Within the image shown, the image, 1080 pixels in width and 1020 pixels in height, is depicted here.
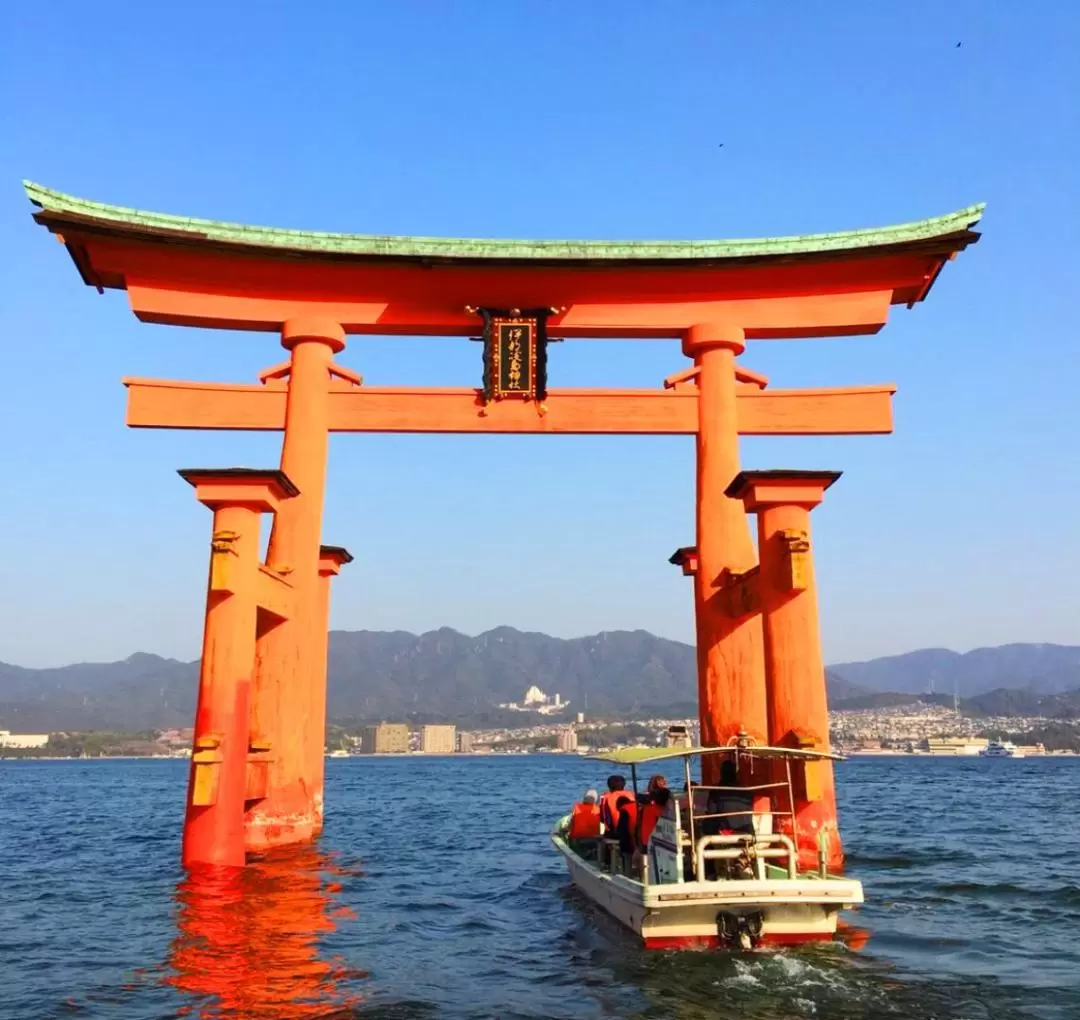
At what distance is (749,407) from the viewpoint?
17.8 metres

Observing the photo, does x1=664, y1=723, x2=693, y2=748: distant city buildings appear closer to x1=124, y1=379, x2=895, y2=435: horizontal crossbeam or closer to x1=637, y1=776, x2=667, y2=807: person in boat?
x1=637, y1=776, x2=667, y2=807: person in boat

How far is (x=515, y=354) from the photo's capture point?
17.4 metres

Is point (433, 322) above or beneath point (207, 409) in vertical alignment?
above

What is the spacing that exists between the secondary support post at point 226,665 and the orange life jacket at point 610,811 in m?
5.41

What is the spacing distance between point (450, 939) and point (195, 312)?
11936 mm

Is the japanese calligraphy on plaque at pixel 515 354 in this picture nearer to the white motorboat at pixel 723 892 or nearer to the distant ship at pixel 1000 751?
the white motorboat at pixel 723 892

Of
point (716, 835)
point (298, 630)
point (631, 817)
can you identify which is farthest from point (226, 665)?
point (716, 835)

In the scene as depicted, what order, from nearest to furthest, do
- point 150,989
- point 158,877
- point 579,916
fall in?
point 150,989 → point 579,916 → point 158,877

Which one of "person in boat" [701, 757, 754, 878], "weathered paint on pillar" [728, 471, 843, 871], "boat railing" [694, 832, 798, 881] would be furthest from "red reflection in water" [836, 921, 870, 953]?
"person in boat" [701, 757, 754, 878]

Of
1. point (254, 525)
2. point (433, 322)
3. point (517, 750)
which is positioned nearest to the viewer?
point (254, 525)

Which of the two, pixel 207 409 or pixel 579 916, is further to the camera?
pixel 207 409

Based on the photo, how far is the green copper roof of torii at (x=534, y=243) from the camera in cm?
1678

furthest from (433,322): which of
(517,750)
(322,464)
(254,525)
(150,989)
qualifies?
(517,750)

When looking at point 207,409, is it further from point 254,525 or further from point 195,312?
point 254,525
